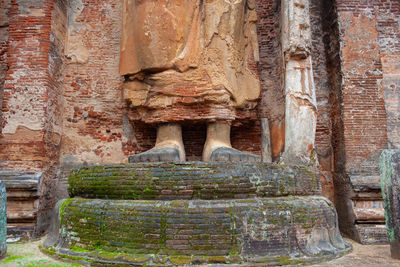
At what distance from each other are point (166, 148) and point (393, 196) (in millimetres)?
2286

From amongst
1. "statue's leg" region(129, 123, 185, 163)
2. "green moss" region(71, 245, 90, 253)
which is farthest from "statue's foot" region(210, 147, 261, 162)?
"green moss" region(71, 245, 90, 253)

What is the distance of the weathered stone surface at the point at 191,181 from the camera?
9.97 ft

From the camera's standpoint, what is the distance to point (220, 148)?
399 cm

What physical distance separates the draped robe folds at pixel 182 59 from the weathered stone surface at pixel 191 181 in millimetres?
1209

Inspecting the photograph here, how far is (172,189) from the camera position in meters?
3.04

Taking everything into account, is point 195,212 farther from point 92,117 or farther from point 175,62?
point 92,117

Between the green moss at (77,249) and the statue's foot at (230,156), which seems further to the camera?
the statue's foot at (230,156)

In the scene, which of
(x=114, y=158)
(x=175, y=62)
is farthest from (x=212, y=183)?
(x=114, y=158)

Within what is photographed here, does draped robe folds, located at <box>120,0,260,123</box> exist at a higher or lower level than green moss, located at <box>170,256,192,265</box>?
higher

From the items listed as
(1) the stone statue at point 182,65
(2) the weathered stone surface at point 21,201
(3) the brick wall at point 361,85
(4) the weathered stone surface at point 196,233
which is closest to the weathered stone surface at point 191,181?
(4) the weathered stone surface at point 196,233

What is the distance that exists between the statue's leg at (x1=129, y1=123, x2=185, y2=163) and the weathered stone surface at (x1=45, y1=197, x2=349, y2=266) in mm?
760

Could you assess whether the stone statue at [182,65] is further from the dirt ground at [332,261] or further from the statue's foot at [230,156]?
the dirt ground at [332,261]

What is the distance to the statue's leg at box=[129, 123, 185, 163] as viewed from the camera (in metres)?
3.71

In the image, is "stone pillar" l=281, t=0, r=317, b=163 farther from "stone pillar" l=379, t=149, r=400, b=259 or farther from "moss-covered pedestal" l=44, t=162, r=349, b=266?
"stone pillar" l=379, t=149, r=400, b=259
